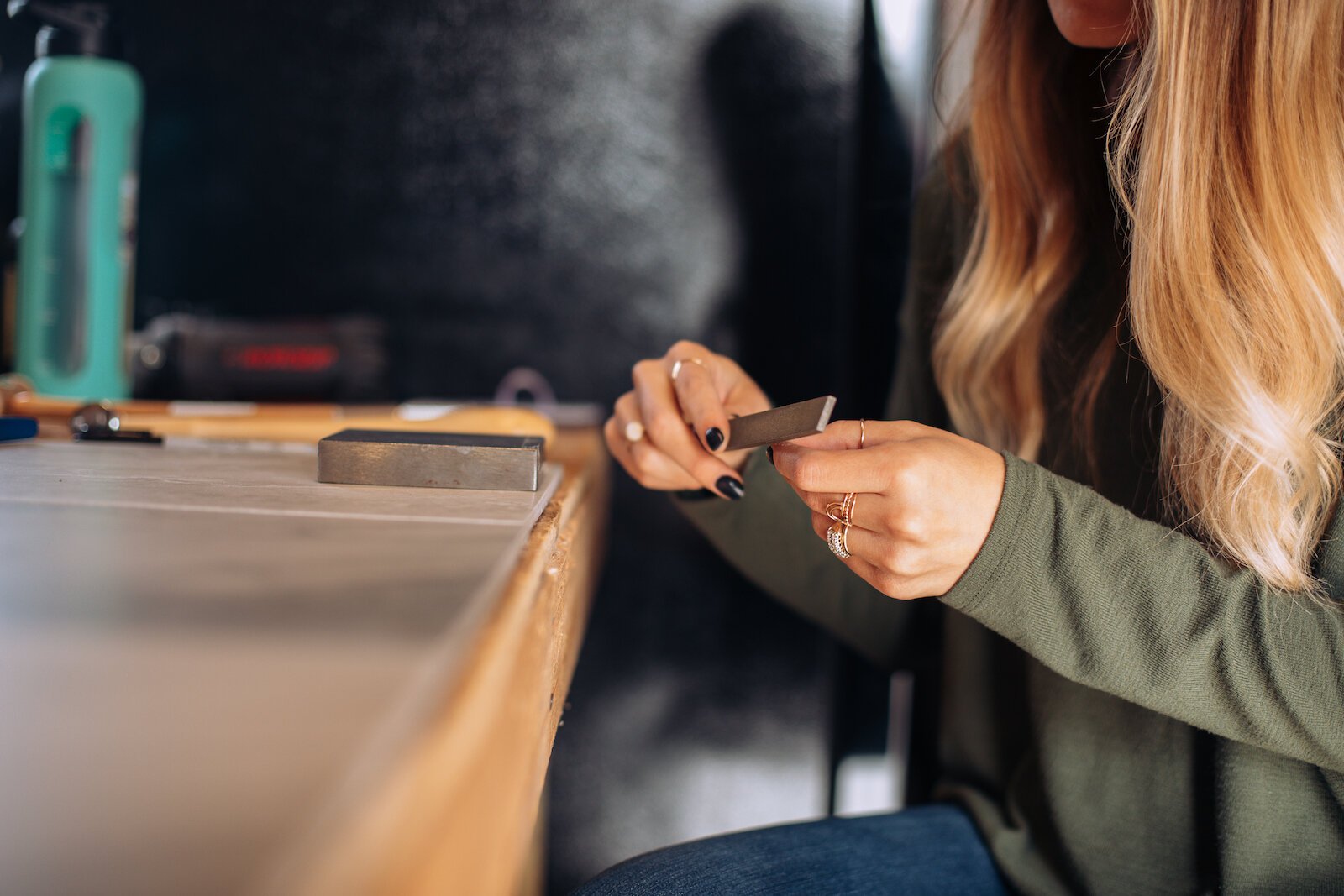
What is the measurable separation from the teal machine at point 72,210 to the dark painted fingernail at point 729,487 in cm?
70

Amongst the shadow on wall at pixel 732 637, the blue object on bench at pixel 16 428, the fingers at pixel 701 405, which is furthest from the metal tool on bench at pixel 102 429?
the shadow on wall at pixel 732 637

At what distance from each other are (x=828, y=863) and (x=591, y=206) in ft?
2.66

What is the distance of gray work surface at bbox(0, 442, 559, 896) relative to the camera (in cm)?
15

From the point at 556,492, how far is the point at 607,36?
811mm

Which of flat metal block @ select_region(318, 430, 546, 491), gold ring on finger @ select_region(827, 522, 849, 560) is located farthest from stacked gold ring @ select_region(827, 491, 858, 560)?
flat metal block @ select_region(318, 430, 546, 491)

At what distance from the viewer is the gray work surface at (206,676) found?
0.49 feet

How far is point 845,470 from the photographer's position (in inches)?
16.4

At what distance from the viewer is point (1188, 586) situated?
455 mm

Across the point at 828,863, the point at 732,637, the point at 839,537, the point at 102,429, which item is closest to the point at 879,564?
the point at 839,537

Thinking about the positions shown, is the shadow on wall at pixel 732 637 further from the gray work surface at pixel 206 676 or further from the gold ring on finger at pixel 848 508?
the gray work surface at pixel 206 676

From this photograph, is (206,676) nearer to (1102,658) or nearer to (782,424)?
(782,424)

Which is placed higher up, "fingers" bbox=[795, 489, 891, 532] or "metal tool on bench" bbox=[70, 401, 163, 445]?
"fingers" bbox=[795, 489, 891, 532]

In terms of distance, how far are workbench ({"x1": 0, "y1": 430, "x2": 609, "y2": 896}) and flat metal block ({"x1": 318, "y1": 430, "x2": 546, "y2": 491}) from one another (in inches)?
3.5

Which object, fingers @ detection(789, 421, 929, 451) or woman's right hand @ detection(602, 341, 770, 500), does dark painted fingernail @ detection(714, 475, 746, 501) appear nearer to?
woman's right hand @ detection(602, 341, 770, 500)
